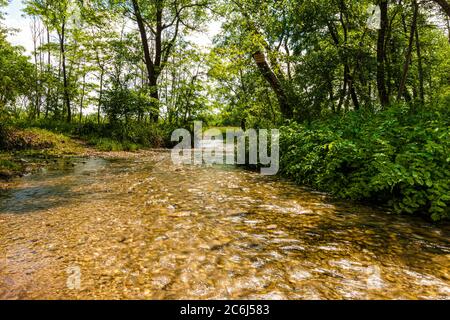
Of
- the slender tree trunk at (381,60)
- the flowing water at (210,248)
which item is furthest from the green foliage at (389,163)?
the slender tree trunk at (381,60)

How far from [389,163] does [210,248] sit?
3333mm

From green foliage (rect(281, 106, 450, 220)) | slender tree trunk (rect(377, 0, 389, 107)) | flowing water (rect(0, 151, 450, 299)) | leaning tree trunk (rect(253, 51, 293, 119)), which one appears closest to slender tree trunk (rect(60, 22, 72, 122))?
leaning tree trunk (rect(253, 51, 293, 119))

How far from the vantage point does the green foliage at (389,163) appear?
435 centimetres

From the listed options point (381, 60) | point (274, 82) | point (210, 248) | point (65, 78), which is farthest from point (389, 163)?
point (65, 78)

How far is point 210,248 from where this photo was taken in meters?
3.33

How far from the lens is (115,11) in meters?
20.3

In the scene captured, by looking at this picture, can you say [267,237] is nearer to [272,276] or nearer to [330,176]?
[272,276]

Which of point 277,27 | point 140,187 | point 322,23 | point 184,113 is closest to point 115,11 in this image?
point 184,113

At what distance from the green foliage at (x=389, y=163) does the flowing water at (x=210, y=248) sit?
425mm

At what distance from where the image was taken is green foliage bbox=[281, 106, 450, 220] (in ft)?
14.3

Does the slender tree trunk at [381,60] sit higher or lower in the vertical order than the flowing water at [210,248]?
higher

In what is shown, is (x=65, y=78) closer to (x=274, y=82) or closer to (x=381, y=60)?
(x=274, y=82)

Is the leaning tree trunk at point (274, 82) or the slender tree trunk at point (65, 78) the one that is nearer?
the leaning tree trunk at point (274, 82)

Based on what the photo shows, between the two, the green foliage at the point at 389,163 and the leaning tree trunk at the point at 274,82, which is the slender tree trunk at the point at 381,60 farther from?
the green foliage at the point at 389,163
